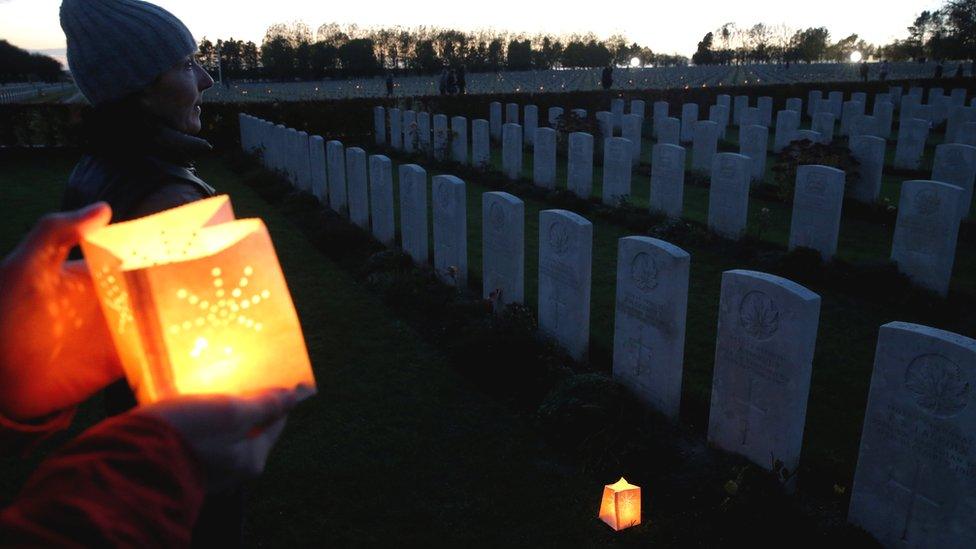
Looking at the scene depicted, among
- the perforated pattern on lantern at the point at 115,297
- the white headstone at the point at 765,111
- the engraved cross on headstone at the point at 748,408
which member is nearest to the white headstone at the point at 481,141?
the white headstone at the point at 765,111

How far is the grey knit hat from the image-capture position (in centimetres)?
158

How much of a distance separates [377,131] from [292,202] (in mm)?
8963

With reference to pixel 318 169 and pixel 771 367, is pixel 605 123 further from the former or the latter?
pixel 771 367

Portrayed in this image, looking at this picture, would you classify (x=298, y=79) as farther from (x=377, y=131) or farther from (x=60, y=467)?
(x=60, y=467)

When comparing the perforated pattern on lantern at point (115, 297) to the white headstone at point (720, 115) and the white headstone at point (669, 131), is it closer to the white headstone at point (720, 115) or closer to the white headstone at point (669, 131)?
the white headstone at point (669, 131)

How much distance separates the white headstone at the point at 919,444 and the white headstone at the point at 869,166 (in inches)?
338

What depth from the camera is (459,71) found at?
27.7 metres

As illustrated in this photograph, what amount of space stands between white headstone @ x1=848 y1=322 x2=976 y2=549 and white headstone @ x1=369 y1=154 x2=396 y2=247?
21.5 ft

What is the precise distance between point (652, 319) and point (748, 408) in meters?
0.90

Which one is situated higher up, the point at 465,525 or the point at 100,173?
the point at 100,173

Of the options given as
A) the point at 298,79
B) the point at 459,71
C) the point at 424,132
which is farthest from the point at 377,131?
the point at 298,79

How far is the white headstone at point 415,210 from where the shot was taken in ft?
26.7

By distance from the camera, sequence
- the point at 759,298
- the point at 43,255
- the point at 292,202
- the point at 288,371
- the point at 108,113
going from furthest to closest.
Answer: the point at 292,202 → the point at 759,298 → the point at 108,113 → the point at 43,255 → the point at 288,371

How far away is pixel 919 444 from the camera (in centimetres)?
334
